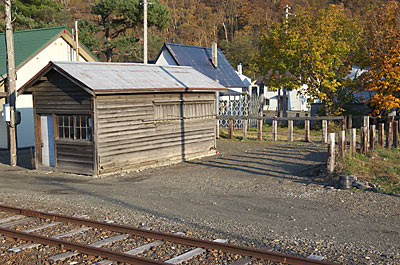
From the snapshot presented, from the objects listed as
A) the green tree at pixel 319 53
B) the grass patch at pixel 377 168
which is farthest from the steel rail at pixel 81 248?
the green tree at pixel 319 53

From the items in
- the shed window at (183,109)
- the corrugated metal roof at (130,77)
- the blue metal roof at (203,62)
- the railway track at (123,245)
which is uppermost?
the blue metal roof at (203,62)

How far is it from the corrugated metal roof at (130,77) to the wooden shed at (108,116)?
0.03 metres

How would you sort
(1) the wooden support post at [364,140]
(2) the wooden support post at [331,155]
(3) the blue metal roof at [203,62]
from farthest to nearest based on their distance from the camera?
(3) the blue metal roof at [203,62] → (1) the wooden support post at [364,140] → (2) the wooden support post at [331,155]

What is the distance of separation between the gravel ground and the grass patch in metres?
0.96

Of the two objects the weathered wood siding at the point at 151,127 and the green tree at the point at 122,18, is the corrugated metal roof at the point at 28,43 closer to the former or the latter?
the weathered wood siding at the point at 151,127

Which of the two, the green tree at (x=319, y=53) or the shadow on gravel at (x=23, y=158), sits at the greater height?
the green tree at (x=319, y=53)

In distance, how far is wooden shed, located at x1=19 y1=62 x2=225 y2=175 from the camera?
50.5ft

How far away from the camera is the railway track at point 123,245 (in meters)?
6.90

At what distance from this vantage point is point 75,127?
15891 millimetres

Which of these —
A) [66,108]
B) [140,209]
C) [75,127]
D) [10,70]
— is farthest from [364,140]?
[10,70]

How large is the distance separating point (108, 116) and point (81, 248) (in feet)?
28.0

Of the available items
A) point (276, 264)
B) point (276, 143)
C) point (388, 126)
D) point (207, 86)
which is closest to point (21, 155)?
point (207, 86)

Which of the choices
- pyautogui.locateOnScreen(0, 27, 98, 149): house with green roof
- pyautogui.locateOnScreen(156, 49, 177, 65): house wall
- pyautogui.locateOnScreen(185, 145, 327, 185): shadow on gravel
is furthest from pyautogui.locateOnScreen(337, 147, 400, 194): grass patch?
pyautogui.locateOnScreen(156, 49, 177, 65): house wall

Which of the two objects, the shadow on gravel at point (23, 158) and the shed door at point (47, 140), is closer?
the shed door at point (47, 140)
